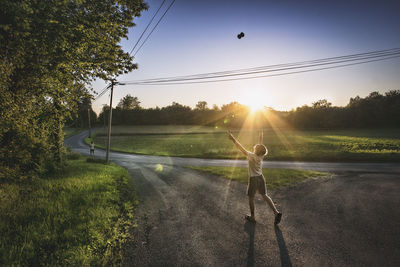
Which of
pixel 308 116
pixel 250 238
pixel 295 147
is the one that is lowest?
pixel 250 238

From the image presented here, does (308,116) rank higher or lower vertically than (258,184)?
higher

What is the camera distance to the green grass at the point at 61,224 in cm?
291

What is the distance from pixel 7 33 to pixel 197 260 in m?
8.43

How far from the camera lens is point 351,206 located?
5535 millimetres

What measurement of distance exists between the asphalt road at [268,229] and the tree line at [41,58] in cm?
453

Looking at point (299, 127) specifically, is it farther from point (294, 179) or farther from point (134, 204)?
point (134, 204)

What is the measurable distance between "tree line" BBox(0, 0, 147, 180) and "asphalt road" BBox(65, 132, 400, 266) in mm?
4529

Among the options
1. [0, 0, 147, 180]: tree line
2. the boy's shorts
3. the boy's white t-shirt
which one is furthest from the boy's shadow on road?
[0, 0, 147, 180]: tree line

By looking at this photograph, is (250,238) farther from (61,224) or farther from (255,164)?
(61,224)

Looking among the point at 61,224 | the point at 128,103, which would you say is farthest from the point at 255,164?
the point at 128,103

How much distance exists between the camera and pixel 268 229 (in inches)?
163

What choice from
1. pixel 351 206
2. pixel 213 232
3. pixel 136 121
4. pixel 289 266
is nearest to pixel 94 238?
pixel 213 232

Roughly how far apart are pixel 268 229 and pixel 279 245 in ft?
2.03

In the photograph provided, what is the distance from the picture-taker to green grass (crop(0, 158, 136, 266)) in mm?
2906
